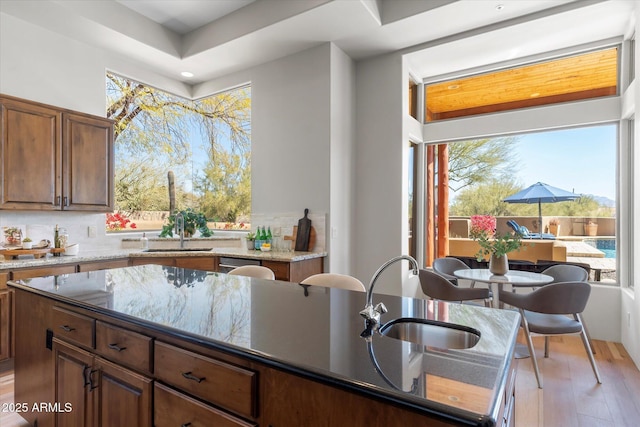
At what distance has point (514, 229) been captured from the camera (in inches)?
166

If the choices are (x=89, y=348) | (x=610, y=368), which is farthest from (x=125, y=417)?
(x=610, y=368)

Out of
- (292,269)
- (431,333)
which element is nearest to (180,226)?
(292,269)

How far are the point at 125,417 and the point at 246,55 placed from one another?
3886 mm

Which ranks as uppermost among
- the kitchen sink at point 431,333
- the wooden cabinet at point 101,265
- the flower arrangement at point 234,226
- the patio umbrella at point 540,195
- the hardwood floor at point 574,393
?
the patio umbrella at point 540,195

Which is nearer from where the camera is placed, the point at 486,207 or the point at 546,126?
the point at 546,126

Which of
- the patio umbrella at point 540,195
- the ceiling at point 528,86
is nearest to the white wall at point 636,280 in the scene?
the ceiling at point 528,86

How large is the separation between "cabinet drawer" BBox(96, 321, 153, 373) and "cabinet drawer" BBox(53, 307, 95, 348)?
61mm

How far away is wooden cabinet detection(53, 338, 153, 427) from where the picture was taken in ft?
4.26

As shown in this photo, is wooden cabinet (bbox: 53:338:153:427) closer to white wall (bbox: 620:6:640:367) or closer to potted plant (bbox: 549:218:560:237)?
white wall (bbox: 620:6:640:367)

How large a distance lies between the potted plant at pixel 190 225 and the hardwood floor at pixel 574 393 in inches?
80.8

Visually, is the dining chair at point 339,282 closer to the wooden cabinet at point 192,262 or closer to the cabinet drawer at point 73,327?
the cabinet drawer at point 73,327

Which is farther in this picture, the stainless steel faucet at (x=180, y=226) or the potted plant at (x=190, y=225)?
the potted plant at (x=190, y=225)

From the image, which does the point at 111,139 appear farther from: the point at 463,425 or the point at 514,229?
the point at 514,229

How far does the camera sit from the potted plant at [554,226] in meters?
4.01
